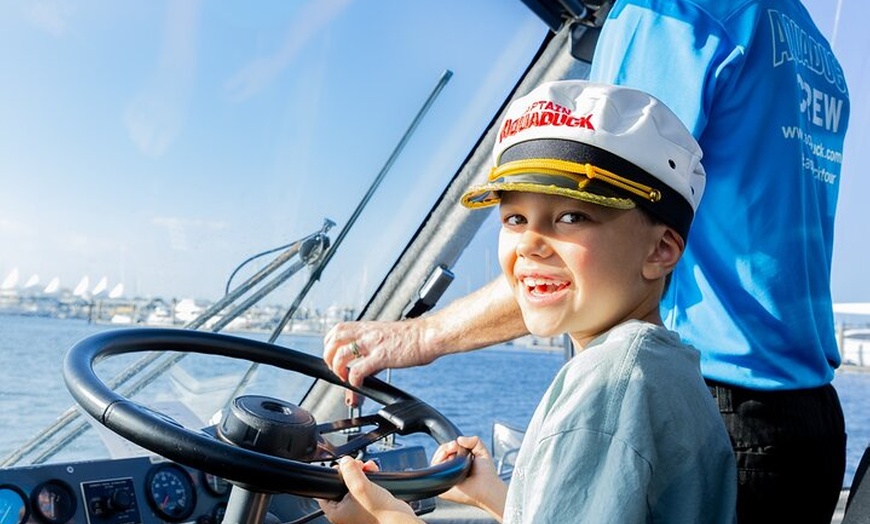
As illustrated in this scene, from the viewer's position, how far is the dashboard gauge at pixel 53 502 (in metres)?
1.45

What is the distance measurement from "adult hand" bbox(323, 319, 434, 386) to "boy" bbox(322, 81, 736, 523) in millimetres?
468

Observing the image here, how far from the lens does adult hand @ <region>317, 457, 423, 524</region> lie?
1010mm

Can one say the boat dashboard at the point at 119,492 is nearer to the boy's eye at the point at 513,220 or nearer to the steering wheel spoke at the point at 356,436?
the steering wheel spoke at the point at 356,436

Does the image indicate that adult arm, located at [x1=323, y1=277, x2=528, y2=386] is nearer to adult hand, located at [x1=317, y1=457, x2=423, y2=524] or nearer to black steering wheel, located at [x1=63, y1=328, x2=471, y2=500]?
black steering wheel, located at [x1=63, y1=328, x2=471, y2=500]

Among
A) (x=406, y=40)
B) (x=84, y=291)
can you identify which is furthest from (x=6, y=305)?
(x=406, y=40)

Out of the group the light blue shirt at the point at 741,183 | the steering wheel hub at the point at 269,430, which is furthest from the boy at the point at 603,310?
the light blue shirt at the point at 741,183

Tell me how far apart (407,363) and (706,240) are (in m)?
0.55

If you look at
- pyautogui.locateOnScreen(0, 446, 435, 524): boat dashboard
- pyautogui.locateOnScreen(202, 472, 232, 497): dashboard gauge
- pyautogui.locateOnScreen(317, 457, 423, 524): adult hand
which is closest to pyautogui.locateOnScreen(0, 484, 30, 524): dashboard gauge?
pyautogui.locateOnScreen(0, 446, 435, 524): boat dashboard

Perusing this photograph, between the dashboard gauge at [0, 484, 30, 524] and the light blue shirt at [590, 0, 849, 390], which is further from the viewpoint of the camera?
the dashboard gauge at [0, 484, 30, 524]

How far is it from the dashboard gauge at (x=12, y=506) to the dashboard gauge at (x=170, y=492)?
0.20m

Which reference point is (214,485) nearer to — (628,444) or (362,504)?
(362,504)

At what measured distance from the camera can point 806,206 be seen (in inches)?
52.2

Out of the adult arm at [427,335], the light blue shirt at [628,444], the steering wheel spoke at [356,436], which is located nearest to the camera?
the light blue shirt at [628,444]

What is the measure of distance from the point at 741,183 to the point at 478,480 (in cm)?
54
